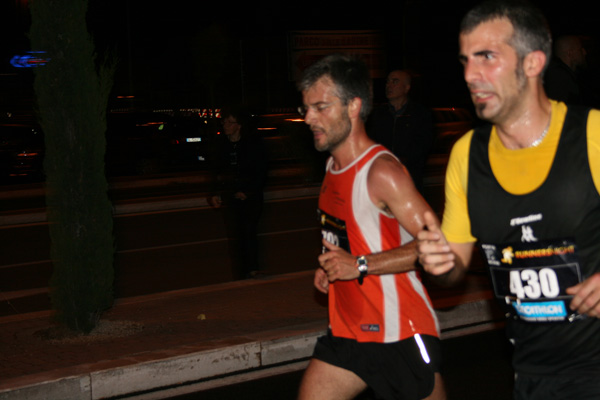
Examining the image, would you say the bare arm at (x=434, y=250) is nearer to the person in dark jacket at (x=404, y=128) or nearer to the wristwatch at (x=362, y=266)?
the wristwatch at (x=362, y=266)

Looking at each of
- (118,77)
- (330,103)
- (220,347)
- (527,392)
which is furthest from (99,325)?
(118,77)

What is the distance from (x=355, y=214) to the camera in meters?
3.79

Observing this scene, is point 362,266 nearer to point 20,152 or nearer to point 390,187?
point 390,187

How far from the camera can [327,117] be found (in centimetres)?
402

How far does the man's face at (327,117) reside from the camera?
400 cm

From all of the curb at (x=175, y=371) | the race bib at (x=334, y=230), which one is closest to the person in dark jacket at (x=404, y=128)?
the curb at (x=175, y=371)

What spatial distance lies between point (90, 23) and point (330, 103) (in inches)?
1668

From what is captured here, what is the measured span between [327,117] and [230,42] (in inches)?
1043

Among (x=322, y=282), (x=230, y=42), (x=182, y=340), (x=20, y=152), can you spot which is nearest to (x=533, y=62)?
(x=322, y=282)

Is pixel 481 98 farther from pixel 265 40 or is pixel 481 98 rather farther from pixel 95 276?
pixel 265 40

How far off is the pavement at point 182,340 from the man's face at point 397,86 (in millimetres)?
2049

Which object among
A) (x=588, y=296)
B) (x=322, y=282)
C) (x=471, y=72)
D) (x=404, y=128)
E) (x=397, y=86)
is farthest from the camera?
(x=397, y=86)

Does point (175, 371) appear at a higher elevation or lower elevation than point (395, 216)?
lower

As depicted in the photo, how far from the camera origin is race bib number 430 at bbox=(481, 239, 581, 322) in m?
2.69
